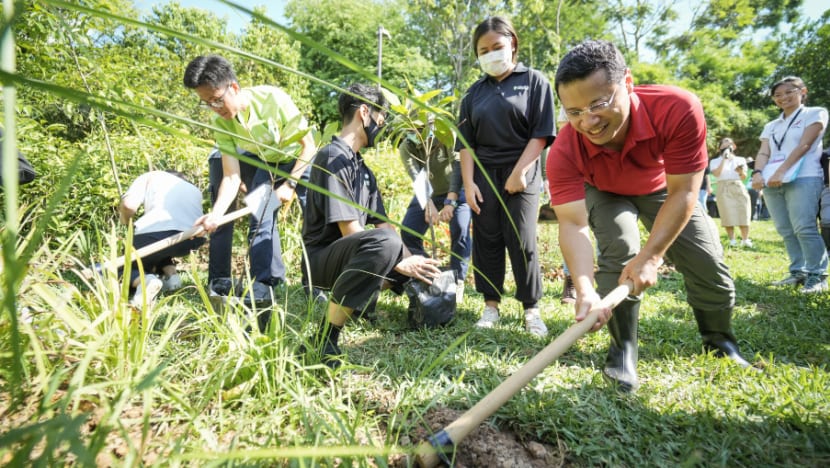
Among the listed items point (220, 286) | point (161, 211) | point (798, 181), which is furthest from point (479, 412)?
point (798, 181)

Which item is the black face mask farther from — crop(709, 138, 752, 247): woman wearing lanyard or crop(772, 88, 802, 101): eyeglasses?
crop(709, 138, 752, 247): woman wearing lanyard

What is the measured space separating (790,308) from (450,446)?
3523 mm

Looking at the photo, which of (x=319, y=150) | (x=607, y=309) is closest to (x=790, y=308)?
(x=607, y=309)

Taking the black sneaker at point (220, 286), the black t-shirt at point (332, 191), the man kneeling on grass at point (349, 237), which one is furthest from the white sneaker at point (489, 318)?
the black sneaker at point (220, 286)

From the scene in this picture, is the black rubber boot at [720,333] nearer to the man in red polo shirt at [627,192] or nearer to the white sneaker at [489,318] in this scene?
the man in red polo shirt at [627,192]

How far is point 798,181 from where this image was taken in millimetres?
3746

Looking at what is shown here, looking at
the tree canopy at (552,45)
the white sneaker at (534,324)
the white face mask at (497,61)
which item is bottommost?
the white sneaker at (534,324)

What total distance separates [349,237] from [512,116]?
4.49 ft

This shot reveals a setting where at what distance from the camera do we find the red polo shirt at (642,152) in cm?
173

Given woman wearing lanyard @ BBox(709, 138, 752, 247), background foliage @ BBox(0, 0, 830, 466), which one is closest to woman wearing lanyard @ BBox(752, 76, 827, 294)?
background foliage @ BBox(0, 0, 830, 466)

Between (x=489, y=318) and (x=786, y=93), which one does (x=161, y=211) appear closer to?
(x=489, y=318)

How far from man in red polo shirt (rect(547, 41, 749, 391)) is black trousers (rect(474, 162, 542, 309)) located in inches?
20.6

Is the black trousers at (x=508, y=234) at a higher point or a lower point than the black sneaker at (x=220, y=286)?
higher

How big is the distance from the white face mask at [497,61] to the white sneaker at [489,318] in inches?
64.0
